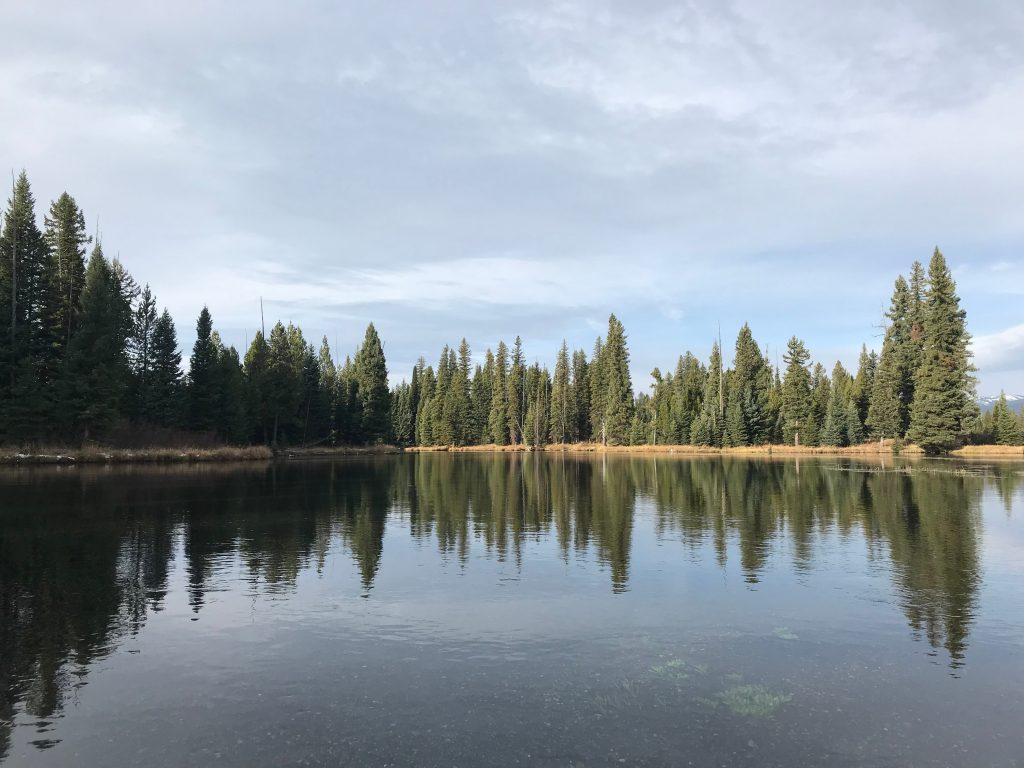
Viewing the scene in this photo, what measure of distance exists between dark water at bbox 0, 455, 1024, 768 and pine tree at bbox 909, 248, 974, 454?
58531 mm

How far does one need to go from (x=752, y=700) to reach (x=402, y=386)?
5822 inches

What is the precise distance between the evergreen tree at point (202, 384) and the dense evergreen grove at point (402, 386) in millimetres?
171

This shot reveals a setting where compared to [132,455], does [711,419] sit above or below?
above

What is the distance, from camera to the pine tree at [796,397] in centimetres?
10344

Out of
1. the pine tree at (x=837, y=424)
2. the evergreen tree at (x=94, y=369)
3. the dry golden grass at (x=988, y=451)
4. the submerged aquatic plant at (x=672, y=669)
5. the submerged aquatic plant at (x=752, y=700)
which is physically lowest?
the submerged aquatic plant at (x=752, y=700)

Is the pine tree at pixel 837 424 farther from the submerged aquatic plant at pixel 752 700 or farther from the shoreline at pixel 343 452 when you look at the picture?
the submerged aquatic plant at pixel 752 700

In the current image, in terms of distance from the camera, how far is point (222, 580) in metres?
17.1

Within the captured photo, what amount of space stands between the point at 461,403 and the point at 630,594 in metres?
125

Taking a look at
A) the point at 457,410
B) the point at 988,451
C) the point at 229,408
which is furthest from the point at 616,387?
the point at 229,408

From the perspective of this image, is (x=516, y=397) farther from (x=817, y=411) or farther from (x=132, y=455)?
(x=132, y=455)

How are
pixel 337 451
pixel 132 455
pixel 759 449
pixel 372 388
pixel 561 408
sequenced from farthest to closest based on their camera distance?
1. pixel 561 408
2. pixel 372 388
3. pixel 337 451
4. pixel 759 449
5. pixel 132 455

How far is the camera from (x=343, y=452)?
350ft

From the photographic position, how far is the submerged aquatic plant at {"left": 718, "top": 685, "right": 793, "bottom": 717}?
9.34 m

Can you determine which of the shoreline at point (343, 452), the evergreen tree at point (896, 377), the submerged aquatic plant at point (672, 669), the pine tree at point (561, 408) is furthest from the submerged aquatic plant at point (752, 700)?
the pine tree at point (561, 408)
